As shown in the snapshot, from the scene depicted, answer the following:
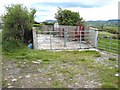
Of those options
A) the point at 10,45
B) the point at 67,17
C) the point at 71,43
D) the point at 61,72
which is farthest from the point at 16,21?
the point at 67,17

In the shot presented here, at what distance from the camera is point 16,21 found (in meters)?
11.7

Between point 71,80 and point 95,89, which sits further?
point 71,80

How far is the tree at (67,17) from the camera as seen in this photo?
18891 mm

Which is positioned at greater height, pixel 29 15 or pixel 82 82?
pixel 29 15

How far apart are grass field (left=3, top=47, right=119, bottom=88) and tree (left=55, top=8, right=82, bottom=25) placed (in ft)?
37.5

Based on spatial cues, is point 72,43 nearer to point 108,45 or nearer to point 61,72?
point 108,45

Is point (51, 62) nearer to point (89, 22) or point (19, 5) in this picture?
point (19, 5)

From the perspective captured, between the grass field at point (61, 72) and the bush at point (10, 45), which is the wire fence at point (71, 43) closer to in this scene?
the bush at point (10, 45)

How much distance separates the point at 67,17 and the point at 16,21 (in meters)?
8.48

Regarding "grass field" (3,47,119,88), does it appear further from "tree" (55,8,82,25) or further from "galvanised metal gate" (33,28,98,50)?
"tree" (55,8,82,25)

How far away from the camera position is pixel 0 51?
931cm

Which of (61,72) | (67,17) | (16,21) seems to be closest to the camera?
(61,72)

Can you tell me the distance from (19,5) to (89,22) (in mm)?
6501

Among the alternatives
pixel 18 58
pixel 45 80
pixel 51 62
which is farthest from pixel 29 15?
pixel 45 80
